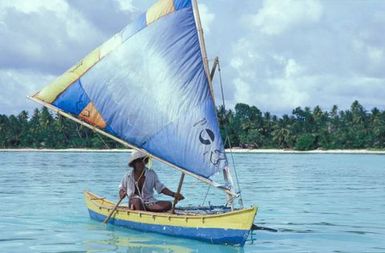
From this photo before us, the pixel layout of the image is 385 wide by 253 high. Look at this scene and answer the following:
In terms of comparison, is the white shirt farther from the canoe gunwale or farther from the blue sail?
the blue sail

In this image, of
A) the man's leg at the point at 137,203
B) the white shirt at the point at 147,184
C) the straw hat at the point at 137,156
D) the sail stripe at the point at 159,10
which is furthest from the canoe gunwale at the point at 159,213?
the sail stripe at the point at 159,10

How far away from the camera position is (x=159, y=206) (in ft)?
58.9

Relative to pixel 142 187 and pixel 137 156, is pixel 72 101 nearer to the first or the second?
pixel 137 156

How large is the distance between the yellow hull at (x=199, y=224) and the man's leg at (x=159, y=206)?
1.02ft

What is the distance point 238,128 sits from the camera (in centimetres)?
13150

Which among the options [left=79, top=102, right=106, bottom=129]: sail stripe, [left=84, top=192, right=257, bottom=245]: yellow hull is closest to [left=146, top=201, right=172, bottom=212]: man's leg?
[left=84, top=192, right=257, bottom=245]: yellow hull

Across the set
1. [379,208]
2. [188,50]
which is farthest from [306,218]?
[188,50]

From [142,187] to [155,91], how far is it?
2.29 meters

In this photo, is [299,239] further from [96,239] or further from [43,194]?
[43,194]

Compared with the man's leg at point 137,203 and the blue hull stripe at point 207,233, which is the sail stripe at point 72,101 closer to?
the man's leg at point 137,203

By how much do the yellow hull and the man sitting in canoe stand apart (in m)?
0.32

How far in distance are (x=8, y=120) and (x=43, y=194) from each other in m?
117

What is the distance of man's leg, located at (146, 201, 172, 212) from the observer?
17938mm

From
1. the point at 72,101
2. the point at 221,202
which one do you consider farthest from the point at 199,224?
the point at 221,202
